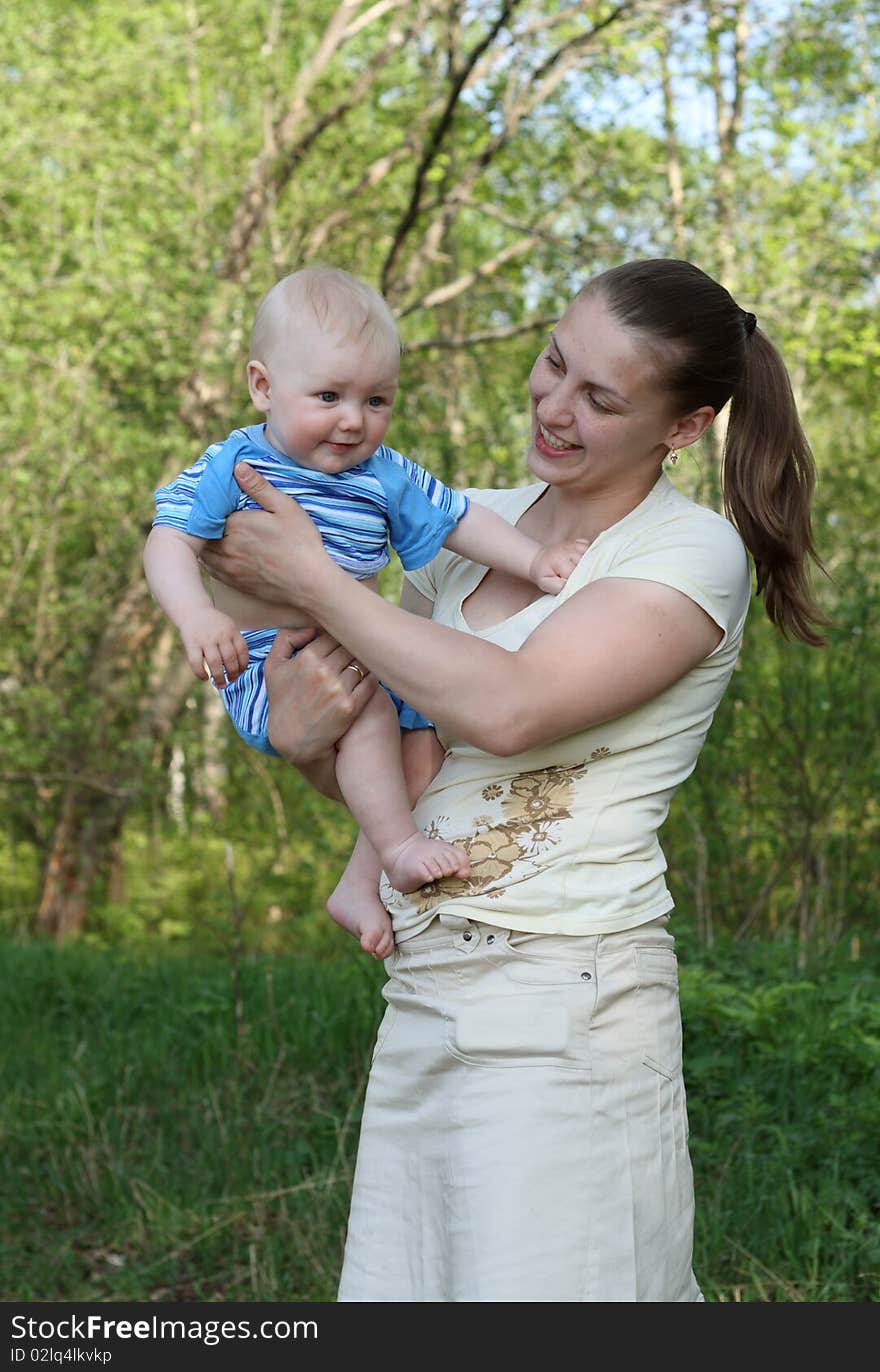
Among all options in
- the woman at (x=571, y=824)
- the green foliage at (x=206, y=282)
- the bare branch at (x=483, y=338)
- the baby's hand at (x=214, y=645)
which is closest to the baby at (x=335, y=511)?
the baby's hand at (x=214, y=645)

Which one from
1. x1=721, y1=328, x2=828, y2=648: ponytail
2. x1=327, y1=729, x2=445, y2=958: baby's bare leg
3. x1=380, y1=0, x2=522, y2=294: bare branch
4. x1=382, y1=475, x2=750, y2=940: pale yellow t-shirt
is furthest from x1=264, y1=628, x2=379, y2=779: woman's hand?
x1=380, y1=0, x2=522, y2=294: bare branch

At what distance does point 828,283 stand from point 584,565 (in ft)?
36.4

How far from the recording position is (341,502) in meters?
2.35

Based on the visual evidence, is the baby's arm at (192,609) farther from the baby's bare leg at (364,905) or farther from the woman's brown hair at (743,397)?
the woman's brown hair at (743,397)

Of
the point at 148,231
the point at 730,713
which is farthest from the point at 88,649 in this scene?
the point at 730,713

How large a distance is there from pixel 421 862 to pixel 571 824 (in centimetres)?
22

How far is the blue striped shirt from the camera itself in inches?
91.4

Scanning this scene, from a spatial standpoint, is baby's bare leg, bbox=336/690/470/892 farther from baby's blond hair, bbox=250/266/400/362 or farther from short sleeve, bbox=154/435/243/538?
baby's blond hair, bbox=250/266/400/362

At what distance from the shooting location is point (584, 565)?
2.08 meters

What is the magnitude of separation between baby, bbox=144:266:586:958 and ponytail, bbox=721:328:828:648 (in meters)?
0.31

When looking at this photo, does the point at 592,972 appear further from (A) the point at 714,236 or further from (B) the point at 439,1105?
(A) the point at 714,236

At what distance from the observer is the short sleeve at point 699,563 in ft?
6.49

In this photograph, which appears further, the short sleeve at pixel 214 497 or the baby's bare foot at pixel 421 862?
the short sleeve at pixel 214 497

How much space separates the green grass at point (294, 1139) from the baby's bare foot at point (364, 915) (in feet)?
5.37
